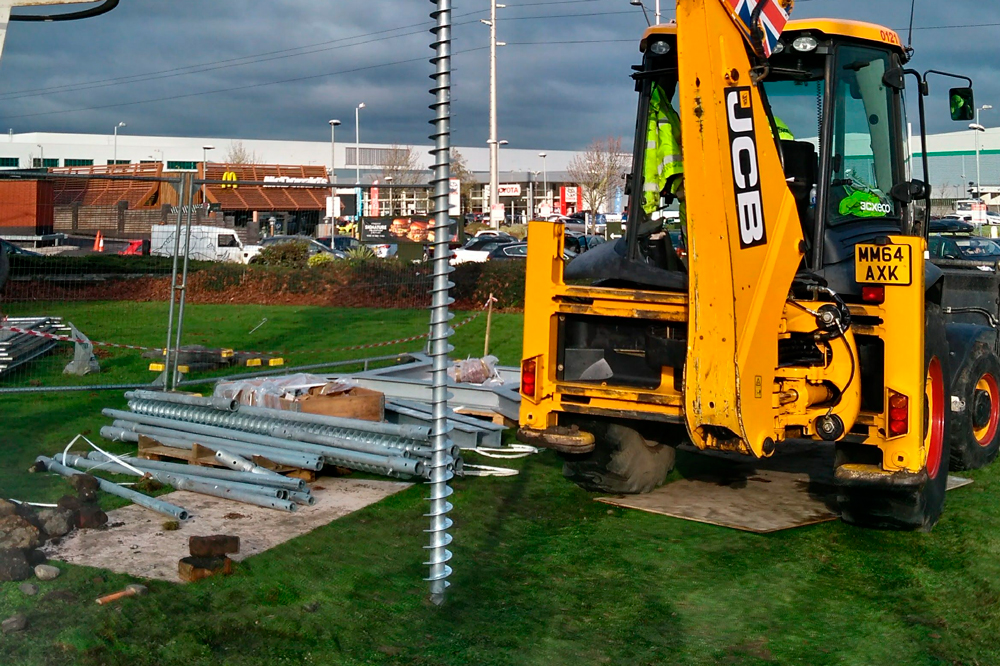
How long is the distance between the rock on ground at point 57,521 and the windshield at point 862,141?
512cm

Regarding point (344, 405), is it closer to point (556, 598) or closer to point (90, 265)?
point (556, 598)

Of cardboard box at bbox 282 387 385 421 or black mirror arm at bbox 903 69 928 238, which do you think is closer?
black mirror arm at bbox 903 69 928 238

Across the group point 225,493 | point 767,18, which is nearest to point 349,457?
point 225,493

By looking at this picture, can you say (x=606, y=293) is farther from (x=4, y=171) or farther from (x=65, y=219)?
(x=65, y=219)

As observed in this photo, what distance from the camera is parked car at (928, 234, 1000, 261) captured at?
18.3 metres

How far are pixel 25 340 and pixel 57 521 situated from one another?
7049mm

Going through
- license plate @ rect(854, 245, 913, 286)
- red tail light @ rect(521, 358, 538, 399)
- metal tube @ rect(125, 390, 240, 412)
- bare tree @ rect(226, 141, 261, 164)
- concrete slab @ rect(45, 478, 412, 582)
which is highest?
bare tree @ rect(226, 141, 261, 164)

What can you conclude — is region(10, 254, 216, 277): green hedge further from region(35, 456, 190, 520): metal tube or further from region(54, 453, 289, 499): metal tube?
region(35, 456, 190, 520): metal tube

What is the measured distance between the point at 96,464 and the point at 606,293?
4163 millimetres

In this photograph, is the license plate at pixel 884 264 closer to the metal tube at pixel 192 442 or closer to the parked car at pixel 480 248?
the metal tube at pixel 192 442

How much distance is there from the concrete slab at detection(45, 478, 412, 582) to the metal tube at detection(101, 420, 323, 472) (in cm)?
25

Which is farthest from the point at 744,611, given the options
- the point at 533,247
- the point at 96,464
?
the point at 96,464

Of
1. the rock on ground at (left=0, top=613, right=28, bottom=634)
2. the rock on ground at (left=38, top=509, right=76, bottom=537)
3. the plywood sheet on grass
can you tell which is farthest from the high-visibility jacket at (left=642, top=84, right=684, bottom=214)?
the rock on ground at (left=0, top=613, right=28, bottom=634)

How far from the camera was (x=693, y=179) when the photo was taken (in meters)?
5.41
